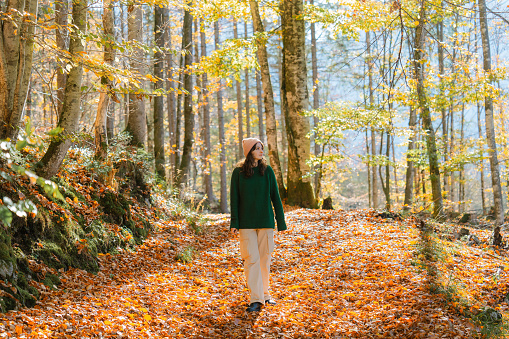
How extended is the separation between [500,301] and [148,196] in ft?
23.7

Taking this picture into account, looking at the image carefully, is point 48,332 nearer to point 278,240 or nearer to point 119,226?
point 119,226

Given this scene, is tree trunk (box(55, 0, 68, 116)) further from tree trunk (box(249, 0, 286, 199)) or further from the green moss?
tree trunk (box(249, 0, 286, 199))

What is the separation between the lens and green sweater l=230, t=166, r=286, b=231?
15.6 ft

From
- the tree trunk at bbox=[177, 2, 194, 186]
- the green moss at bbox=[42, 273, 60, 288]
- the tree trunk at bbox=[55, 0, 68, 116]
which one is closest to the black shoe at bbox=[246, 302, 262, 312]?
the green moss at bbox=[42, 273, 60, 288]

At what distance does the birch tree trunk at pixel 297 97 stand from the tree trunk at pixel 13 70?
741cm

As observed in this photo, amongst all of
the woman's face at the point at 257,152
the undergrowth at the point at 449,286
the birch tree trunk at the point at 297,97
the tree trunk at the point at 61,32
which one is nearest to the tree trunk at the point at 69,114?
the tree trunk at the point at 61,32

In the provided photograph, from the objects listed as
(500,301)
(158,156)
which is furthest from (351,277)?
(158,156)

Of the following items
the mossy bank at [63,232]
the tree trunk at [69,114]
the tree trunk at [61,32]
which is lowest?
the mossy bank at [63,232]

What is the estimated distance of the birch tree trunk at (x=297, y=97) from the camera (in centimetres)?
1129

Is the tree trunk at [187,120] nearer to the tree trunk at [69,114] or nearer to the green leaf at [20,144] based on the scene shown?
the tree trunk at [69,114]

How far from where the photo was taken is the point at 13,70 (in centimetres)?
536

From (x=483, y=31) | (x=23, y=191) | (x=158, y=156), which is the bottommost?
(x=23, y=191)

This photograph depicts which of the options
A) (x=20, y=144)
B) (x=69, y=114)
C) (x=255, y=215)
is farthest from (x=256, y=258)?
(x=69, y=114)

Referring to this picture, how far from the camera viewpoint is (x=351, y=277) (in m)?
5.79
